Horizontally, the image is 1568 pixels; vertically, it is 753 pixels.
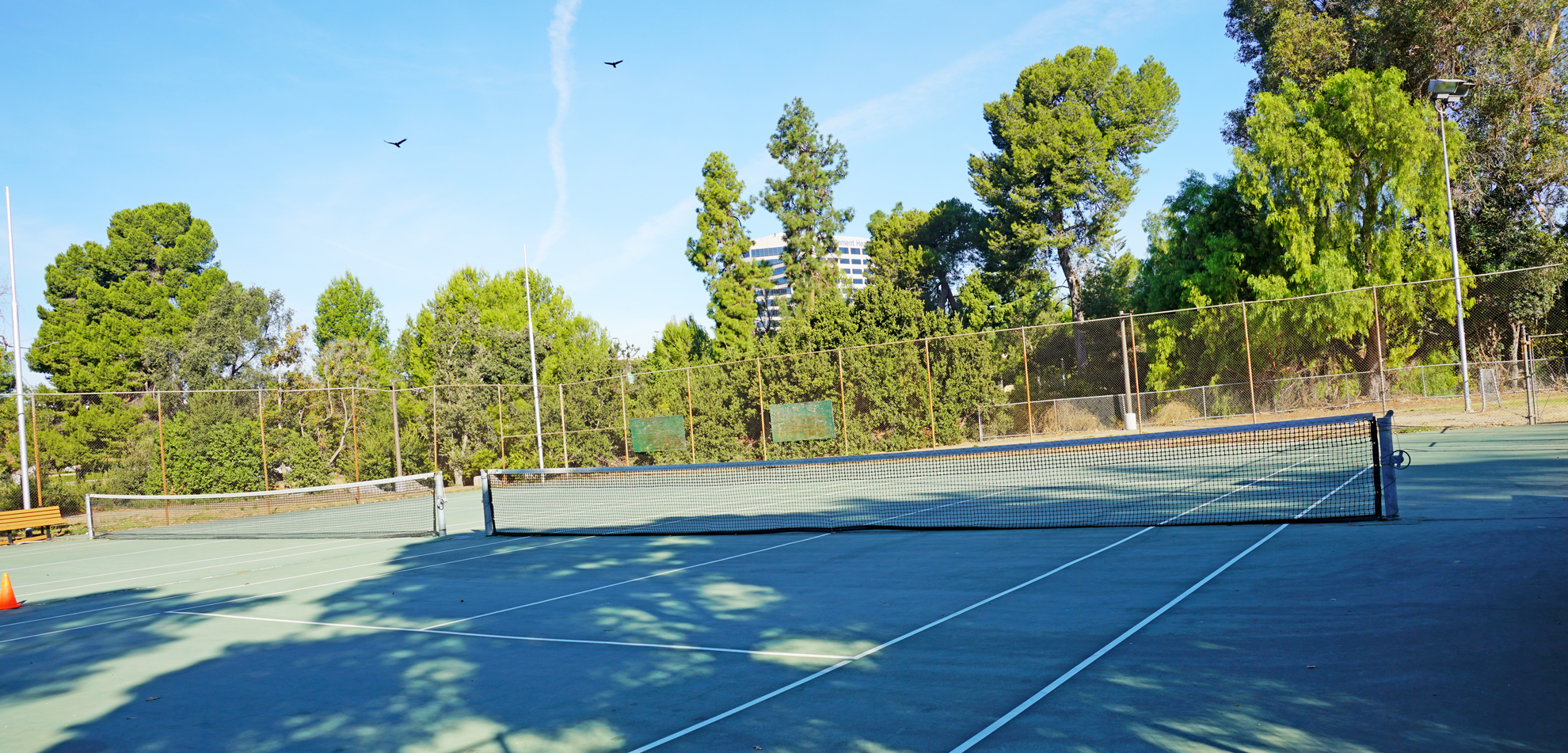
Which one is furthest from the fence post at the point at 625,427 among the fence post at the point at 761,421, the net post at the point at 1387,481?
the net post at the point at 1387,481

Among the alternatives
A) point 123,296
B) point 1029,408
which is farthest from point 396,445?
point 123,296

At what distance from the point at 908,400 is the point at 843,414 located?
78.5 inches

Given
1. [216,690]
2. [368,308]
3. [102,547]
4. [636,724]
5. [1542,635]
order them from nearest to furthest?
[636,724] → [1542,635] → [216,690] → [102,547] → [368,308]

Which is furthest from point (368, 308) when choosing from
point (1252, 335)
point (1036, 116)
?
point (1252, 335)

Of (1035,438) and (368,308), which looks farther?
(368,308)

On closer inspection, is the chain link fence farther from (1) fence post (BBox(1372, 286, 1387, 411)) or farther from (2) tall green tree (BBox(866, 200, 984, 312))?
(2) tall green tree (BBox(866, 200, 984, 312))

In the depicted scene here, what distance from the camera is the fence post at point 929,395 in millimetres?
25688

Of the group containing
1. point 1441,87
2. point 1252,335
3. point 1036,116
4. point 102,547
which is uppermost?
point 1036,116

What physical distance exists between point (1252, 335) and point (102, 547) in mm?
26423

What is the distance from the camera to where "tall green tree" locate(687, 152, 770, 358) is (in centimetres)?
4516

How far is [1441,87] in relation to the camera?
19.6 metres

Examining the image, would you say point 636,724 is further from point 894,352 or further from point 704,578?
point 894,352

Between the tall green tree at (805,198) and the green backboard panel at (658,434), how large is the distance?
1710 cm

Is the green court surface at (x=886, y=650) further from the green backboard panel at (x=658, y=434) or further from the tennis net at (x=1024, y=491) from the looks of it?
the green backboard panel at (x=658, y=434)
